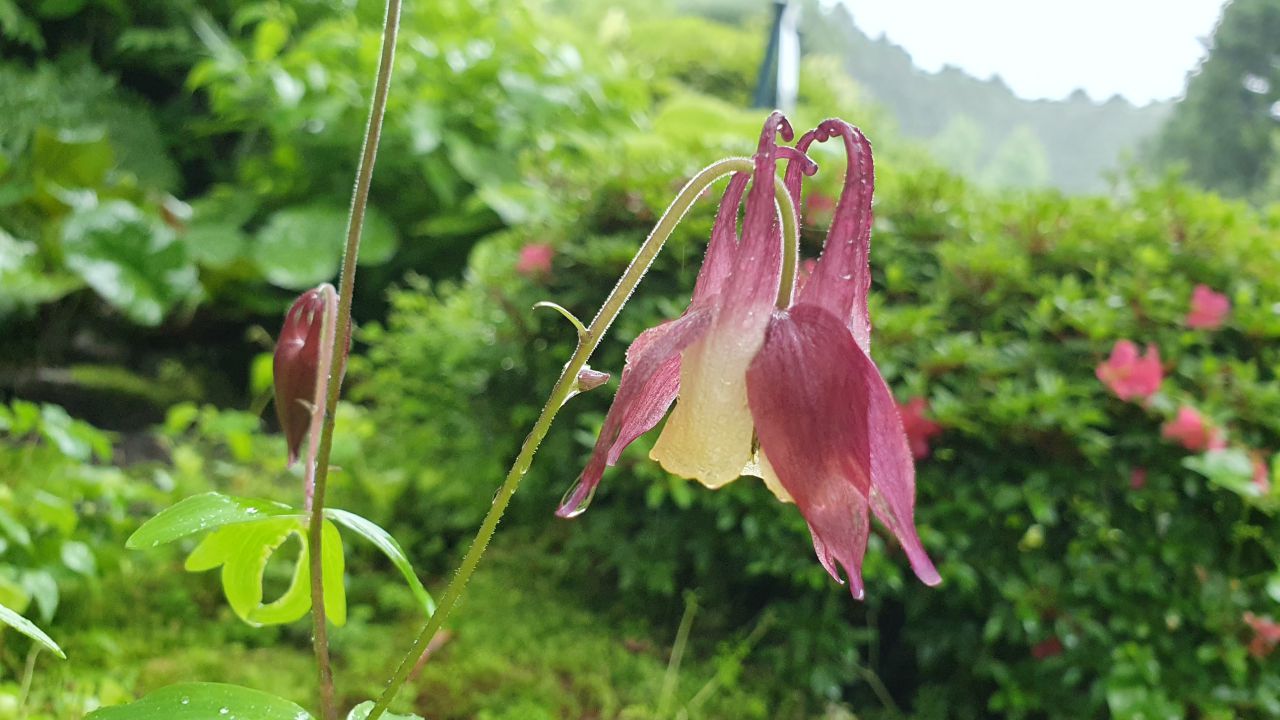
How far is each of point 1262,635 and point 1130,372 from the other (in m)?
0.48

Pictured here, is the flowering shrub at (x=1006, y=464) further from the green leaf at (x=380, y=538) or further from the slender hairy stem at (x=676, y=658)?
the green leaf at (x=380, y=538)

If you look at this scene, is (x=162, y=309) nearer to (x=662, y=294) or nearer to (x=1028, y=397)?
(x=662, y=294)

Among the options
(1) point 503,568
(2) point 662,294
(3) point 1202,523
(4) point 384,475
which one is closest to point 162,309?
(4) point 384,475

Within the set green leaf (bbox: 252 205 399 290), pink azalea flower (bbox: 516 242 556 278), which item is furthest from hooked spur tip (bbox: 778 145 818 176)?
green leaf (bbox: 252 205 399 290)

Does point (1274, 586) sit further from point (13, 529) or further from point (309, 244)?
point (309, 244)

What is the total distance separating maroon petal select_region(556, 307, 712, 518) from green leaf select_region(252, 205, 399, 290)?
10.9 ft

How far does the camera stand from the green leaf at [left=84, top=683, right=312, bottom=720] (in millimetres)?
602

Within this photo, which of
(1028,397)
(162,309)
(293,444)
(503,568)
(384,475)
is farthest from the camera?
(162,309)

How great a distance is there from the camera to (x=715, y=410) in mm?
494

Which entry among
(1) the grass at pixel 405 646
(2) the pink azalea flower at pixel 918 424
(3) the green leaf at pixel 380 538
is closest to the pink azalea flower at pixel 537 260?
(1) the grass at pixel 405 646

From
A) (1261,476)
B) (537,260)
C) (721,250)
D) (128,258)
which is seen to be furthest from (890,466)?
(128,258)

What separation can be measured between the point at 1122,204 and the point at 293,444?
6.76 ft

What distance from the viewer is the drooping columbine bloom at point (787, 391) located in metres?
0.47

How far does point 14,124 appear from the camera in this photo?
171 inches
